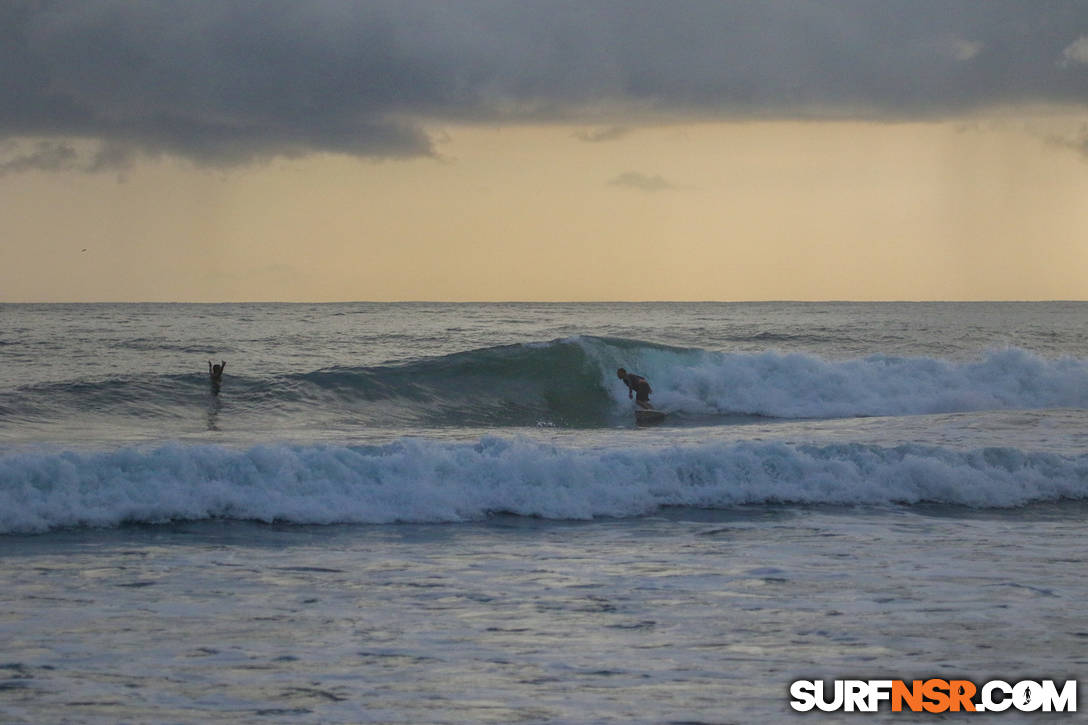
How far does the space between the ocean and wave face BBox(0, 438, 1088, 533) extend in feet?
0.13

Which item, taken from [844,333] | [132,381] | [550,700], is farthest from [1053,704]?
[844,333]

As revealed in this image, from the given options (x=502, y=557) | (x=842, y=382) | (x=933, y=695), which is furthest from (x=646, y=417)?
(x=933, y=695)

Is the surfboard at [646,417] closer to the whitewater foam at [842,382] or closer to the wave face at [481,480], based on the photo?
the whitewater foam at [842,382]

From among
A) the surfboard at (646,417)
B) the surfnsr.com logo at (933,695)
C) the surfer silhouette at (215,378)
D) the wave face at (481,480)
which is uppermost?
the surfer silhouette at (215,378)

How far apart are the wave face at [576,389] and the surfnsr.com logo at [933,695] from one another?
14.6 metres

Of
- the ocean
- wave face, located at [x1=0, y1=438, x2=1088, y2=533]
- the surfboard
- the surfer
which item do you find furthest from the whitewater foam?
wave face, located at [x1=0, y1=438, x2=1088, y2=533]

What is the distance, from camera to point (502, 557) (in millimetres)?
9281

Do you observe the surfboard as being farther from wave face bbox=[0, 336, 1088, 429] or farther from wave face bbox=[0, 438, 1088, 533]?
wave face bbox=[0, 438, 1088, 533]

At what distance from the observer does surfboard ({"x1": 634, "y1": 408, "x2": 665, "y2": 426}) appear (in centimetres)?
2127

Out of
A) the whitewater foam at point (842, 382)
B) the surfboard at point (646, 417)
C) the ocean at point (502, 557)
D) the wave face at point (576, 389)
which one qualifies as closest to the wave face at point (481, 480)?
the ocean at point (502, 557)

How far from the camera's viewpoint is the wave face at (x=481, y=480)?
11039 millimetres

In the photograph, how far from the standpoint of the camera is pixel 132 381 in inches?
882

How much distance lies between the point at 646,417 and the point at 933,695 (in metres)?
15.8

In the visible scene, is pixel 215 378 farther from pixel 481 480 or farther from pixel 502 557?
pixel 502 557
